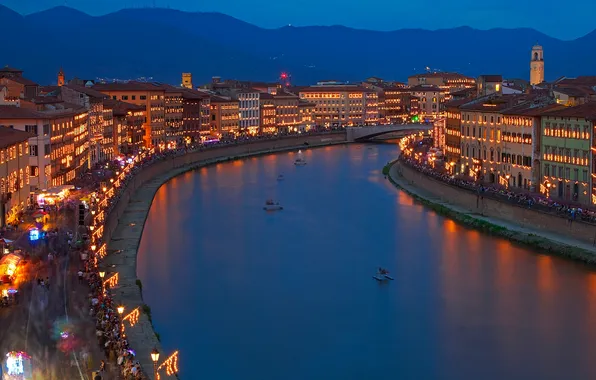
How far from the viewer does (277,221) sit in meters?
35.1

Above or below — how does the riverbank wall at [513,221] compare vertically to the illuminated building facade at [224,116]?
below

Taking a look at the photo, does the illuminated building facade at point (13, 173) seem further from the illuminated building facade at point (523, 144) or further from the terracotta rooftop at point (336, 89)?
the terracotta rooftop at point (336, 89)

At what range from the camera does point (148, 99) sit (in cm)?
6625

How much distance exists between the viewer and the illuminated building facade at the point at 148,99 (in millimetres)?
66062

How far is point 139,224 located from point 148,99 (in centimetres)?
3541

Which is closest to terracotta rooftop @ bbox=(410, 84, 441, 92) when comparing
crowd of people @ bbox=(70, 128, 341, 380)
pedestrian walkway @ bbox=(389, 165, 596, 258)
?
pedestrian walkway @ bbox=(389, 165, 596, 258)

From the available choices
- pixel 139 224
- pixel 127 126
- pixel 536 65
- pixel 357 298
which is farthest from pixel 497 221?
pixel 536 65

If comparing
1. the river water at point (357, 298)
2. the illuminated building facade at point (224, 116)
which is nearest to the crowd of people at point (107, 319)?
the river water at point (357, 298)

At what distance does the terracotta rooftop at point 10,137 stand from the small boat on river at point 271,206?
9.67m

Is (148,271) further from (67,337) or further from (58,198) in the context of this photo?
(67,337)

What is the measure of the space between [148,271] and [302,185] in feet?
74.4

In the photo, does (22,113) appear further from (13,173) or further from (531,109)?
(531,109)

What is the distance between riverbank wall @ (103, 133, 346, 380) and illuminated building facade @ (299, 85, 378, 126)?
2312cm

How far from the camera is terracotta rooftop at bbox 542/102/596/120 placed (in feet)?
103
